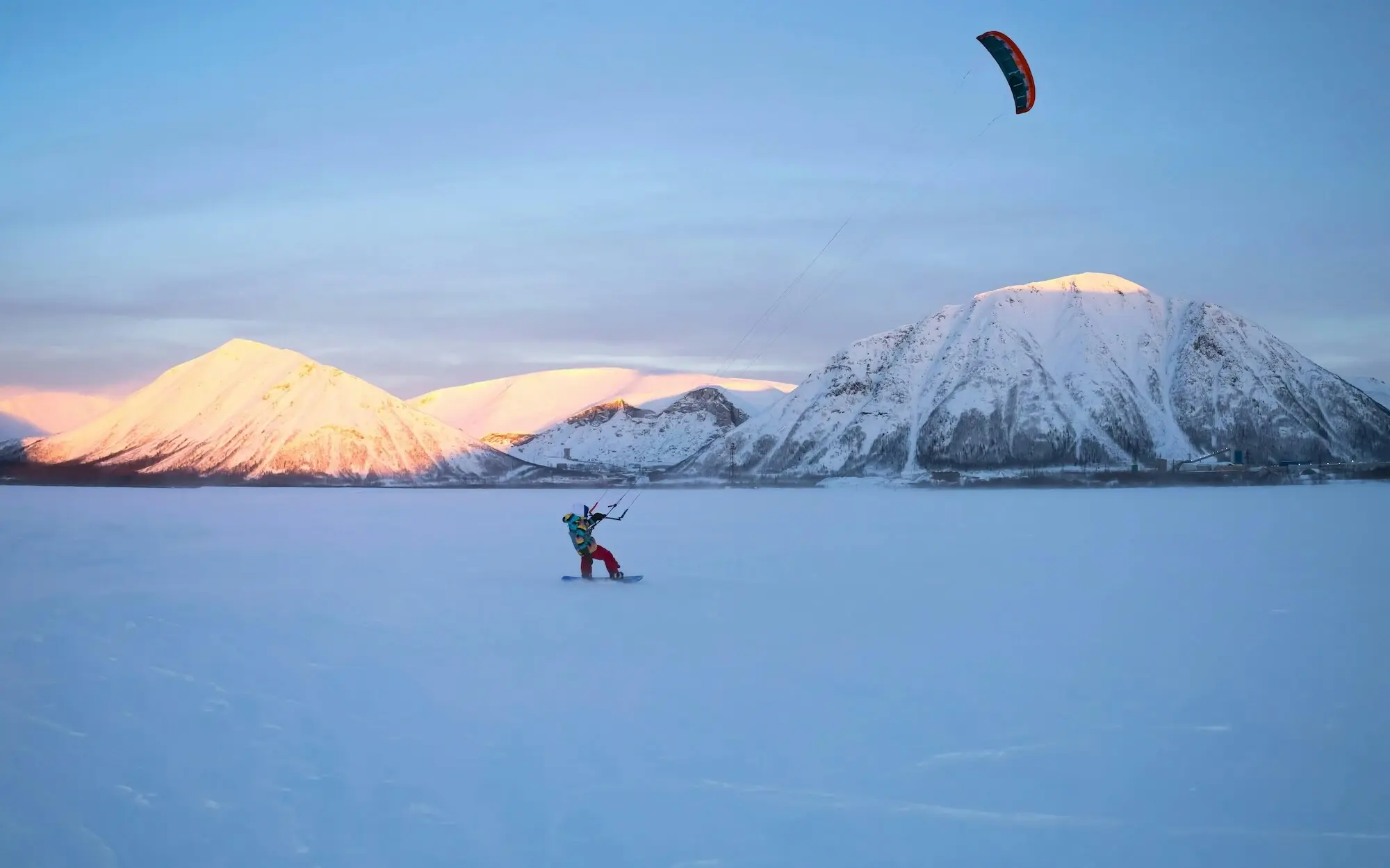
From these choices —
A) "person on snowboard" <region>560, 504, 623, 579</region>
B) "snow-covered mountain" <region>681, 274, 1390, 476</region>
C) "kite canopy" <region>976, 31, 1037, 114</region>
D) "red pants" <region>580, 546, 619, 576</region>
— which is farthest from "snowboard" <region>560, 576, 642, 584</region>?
"snow-covered mountain" <region>681, 274, 1390, 476</region>

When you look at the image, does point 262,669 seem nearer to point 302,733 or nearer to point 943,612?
point 302,733

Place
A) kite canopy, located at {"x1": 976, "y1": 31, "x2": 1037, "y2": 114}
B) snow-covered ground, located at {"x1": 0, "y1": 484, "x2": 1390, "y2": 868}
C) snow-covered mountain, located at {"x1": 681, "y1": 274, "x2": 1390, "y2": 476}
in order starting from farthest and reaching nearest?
1. snow-covered mountain, located at {"x1": 681, "y1": 274, "x2": 1390, "y2": 476}
2. kite canopy, located at {"x1": 976, "y1": 31, "x2": 1037, "y2": 114}
3. snow-covered ground, located at {"x1": 0, "y1": 484, "x2": 1390, "y2": 868}

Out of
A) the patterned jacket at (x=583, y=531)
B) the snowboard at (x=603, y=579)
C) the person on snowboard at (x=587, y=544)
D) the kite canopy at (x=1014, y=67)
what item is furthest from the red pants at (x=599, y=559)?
the kite canopy at (x=1014, y=67)

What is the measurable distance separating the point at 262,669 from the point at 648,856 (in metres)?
8.65

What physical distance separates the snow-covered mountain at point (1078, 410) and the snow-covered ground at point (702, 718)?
156 metres

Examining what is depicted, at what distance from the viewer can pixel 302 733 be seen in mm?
11664

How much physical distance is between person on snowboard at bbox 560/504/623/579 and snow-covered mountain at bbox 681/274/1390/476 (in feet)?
506

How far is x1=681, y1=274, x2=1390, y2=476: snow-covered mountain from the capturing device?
176 m

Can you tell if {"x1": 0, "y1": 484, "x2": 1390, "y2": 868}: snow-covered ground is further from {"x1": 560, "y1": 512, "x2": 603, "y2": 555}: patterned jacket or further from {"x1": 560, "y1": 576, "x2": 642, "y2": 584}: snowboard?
{"x1": 560, "y1": 512, "x2": 603, "y2": 555}: patterned jacket

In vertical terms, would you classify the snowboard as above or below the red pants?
below

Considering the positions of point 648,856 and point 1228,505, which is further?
point 1228,505

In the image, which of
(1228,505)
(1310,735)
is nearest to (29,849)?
(1310,735)

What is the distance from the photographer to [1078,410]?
7170 inches

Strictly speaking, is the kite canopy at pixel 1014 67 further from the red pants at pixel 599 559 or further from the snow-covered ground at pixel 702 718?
the red pants at pixel 599 559
